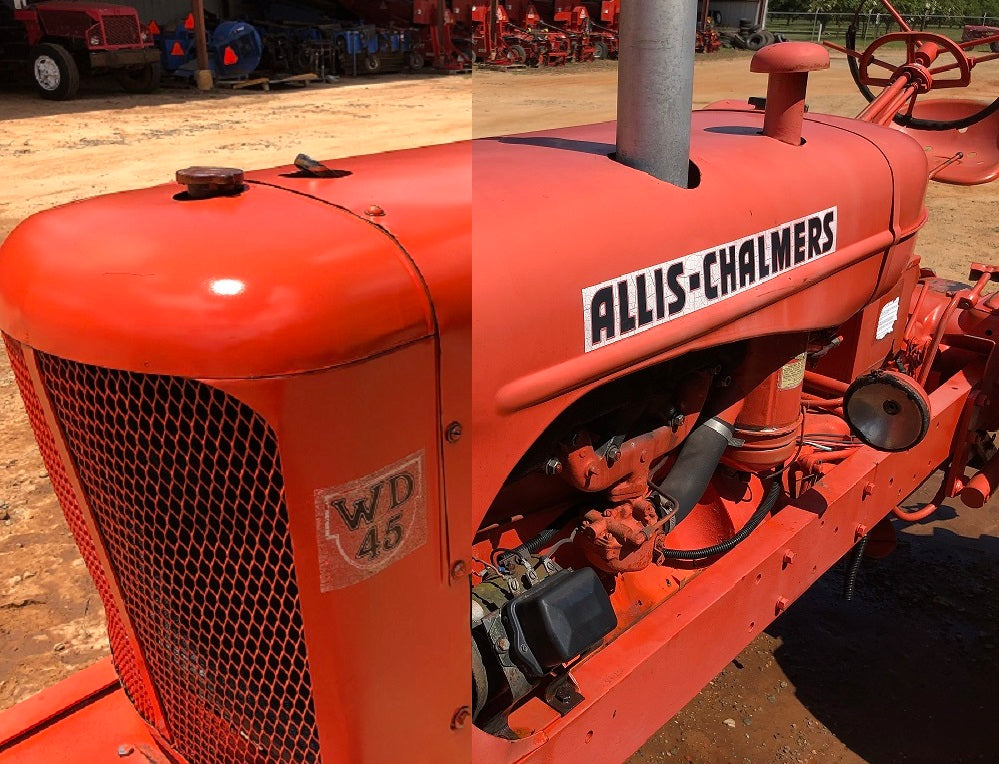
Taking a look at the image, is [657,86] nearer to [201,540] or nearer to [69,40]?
[201,540]

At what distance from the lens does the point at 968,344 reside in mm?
3242

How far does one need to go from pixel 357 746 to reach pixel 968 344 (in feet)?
9.18

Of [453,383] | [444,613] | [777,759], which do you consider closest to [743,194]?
[453,383]

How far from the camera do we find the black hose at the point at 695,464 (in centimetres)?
217

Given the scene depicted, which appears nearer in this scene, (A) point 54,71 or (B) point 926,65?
(B) point 926,65

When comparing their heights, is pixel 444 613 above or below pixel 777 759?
above

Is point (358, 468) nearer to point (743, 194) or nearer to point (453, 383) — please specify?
point (453, 383)

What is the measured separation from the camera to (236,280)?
106 cm

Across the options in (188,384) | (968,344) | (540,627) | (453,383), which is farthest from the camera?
(968,344)

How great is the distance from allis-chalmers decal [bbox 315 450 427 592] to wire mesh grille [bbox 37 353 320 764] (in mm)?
59

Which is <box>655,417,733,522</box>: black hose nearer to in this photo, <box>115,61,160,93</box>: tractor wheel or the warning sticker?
the warning sticker

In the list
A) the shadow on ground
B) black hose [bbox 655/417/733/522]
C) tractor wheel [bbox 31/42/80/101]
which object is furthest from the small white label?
tractor wheel [bbox 31/42/80/101]

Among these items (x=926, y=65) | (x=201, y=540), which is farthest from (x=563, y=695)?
(x=926, y=65)

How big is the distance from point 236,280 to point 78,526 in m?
0.72
